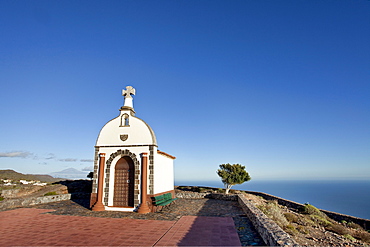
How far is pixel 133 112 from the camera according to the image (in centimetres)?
1294

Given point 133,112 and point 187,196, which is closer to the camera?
point 133,112

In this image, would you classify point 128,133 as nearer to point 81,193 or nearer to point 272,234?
point 81,193

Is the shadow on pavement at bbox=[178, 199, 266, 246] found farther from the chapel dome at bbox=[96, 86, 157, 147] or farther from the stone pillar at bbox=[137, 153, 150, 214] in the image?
the chapel dome at bbox=[96, 86, 157, 147]

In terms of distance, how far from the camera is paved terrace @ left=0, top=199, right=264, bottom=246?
243 inches

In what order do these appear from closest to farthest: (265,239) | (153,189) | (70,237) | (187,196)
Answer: (265,239), (70,237), (153,189), (187,196)

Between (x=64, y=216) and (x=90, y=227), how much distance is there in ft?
8.96

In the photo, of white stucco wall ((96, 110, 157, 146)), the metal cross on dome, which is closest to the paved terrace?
white stucco wall ((96, 110, 157, 146))

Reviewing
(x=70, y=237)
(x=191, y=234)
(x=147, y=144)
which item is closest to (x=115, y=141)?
(x=147, y=144)

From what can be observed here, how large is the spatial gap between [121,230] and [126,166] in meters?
4.89

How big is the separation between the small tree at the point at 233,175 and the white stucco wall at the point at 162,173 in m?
11.5

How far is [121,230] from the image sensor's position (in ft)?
24.6

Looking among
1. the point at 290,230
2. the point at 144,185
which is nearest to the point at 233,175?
the point at 144,185

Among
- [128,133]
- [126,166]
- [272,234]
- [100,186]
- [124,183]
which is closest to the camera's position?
[272,234]

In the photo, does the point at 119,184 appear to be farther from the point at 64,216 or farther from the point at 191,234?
the point at 191,234
